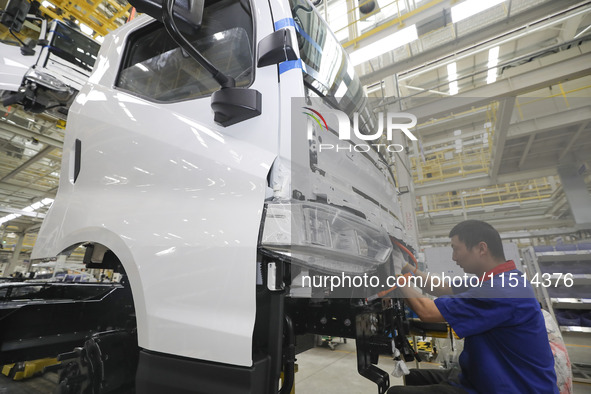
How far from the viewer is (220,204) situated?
103 cm

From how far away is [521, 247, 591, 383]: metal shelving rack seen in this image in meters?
4.29

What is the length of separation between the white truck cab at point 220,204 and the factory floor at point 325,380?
1.96 meters

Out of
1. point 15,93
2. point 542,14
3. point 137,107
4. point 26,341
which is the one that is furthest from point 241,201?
point 542,14

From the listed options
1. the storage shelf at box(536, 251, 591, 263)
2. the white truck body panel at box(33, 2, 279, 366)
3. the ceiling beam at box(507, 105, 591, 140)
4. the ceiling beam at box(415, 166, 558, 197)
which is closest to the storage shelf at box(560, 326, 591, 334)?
the storage shelf at box(536, 251, 591, 263)

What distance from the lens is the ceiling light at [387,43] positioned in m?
4.19

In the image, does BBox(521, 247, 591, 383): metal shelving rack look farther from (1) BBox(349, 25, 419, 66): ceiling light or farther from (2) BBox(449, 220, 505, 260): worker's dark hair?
(1) BBox(349, 25, 419, 66): ceiling light

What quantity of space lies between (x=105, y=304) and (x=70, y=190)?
84 centimetres

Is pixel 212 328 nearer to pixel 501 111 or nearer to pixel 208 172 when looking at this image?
pixel 208 172

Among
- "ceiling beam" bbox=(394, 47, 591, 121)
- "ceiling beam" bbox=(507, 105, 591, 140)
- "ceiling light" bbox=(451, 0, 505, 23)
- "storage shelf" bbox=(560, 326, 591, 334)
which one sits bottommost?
"storage shelf" bbox=(560, 326, 591, 334)

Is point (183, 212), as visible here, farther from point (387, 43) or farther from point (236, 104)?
point (387, 43)

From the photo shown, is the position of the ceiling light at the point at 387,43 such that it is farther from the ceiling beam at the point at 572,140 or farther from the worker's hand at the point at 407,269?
the worker's hand at the point at 407,269

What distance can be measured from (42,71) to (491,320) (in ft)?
13.4

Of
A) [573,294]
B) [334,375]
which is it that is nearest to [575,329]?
[573,294]

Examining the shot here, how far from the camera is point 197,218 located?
105 cm
